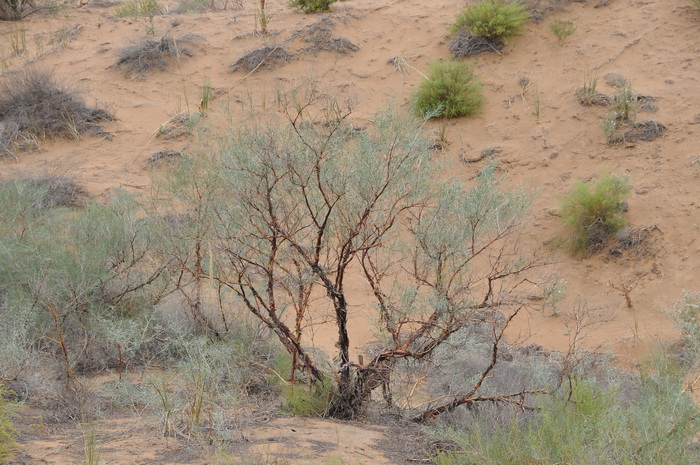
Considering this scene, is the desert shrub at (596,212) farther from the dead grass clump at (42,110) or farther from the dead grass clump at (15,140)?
the dead grass clump at (15,140)

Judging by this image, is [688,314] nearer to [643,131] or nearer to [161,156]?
[643,131]

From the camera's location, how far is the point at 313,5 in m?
16.9

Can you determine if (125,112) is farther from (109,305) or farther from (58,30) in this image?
(109,305)

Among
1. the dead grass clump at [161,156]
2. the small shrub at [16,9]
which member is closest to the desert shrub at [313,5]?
the dead grass clump at [161,156]

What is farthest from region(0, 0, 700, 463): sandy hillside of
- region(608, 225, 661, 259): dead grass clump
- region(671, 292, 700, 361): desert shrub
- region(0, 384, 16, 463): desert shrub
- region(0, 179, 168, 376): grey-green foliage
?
region(0, 384, 16, 463): desert shrub

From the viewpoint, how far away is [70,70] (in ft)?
53.4

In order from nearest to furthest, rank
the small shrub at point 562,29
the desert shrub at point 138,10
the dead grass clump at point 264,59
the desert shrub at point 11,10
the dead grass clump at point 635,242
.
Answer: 1. the dead grass clump at point 635,242
2. the small shrub at point 562,29
3. the dead grass clump at point 264,59
4. the desert shrub at point 138,10
5. the desert shrub at point 11,10

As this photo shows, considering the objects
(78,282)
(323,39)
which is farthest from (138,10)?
(78,282)

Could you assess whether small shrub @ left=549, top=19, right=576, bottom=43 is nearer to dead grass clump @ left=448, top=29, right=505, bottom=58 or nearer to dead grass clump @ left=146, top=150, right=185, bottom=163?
dead grass clump @ left=448, top=29, right=505, bottom=58

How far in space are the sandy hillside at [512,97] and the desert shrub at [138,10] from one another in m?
0.28

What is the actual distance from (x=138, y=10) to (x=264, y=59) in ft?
15.5

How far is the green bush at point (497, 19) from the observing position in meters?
14.0

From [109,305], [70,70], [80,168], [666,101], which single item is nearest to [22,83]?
[70,70]

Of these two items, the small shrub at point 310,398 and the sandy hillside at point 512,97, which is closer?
the small shrub at point 310,398
